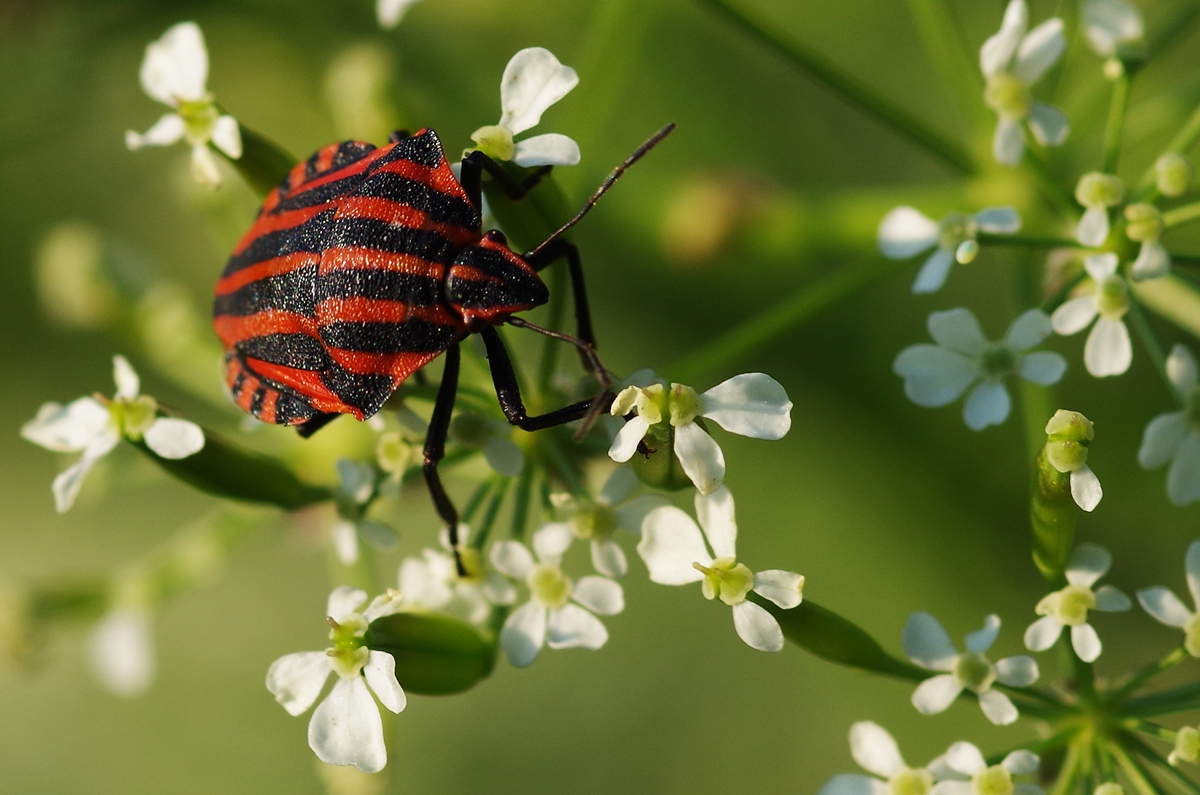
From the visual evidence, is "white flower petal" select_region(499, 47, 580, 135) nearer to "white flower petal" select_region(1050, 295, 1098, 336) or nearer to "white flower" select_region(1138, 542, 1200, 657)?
"white flower petal" select_region(1050, 295, 1098, 336)

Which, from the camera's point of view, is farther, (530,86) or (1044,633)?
(530,86)

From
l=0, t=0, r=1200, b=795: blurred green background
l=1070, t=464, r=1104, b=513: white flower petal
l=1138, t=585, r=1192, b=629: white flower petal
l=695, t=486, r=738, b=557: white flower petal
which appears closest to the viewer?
l=1070, t=464, r=1104, b=513: white flower petal

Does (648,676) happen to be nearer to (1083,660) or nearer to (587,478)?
(587,478)

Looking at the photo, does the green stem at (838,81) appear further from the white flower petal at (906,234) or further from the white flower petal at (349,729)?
the white flower petal at (349,729)

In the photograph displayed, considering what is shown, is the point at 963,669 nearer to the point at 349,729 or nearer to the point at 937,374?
the point at 937,374

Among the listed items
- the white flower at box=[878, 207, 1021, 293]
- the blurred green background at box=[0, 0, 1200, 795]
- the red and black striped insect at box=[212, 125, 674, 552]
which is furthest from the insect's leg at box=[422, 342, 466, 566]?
the blurred green background at box=[0, 0, 1200, 795]

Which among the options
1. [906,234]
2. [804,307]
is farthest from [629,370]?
[906,234]
